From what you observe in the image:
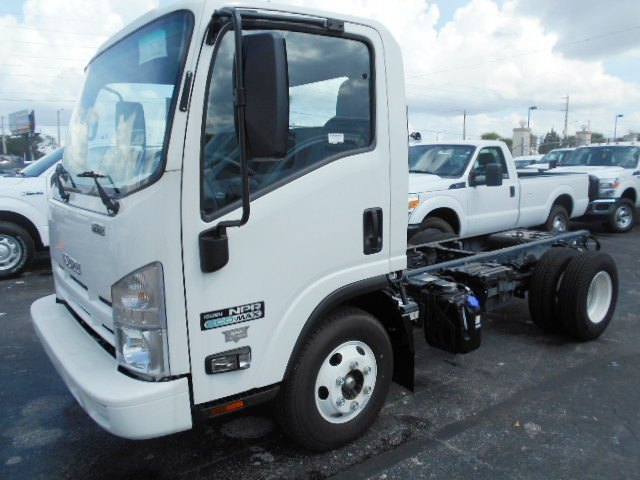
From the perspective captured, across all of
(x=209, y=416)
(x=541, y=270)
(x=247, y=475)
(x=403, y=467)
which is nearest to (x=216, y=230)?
(x=209, y=416)

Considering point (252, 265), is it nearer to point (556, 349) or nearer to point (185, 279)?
point (185, 279)

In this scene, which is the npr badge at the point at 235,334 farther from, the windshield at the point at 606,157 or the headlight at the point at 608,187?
the windshield at the point at 606,157

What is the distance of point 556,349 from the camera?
4.86m

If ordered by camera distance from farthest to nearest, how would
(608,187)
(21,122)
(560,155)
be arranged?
1. (21,122)
2. (560,155)
3. (608,187)

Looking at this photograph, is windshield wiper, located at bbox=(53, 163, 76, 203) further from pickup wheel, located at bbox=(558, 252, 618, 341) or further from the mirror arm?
pickup wheel, located at bbox=(558, 252, 618, 341)

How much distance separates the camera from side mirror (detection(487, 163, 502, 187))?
770cm

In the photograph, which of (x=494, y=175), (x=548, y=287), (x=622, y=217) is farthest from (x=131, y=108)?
(x=622, y=217)

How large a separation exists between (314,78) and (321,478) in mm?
2206

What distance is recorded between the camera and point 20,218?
780 centimetres

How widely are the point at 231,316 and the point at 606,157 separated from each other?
44.4 feet

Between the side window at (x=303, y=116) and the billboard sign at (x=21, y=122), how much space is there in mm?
52913

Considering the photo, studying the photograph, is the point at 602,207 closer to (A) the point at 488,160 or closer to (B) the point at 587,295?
(A) the point at 488,160

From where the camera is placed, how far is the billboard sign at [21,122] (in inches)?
1946

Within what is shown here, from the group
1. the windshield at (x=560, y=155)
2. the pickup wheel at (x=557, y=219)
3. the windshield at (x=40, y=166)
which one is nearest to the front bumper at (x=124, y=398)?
the windshield at (x=40, y=166)
